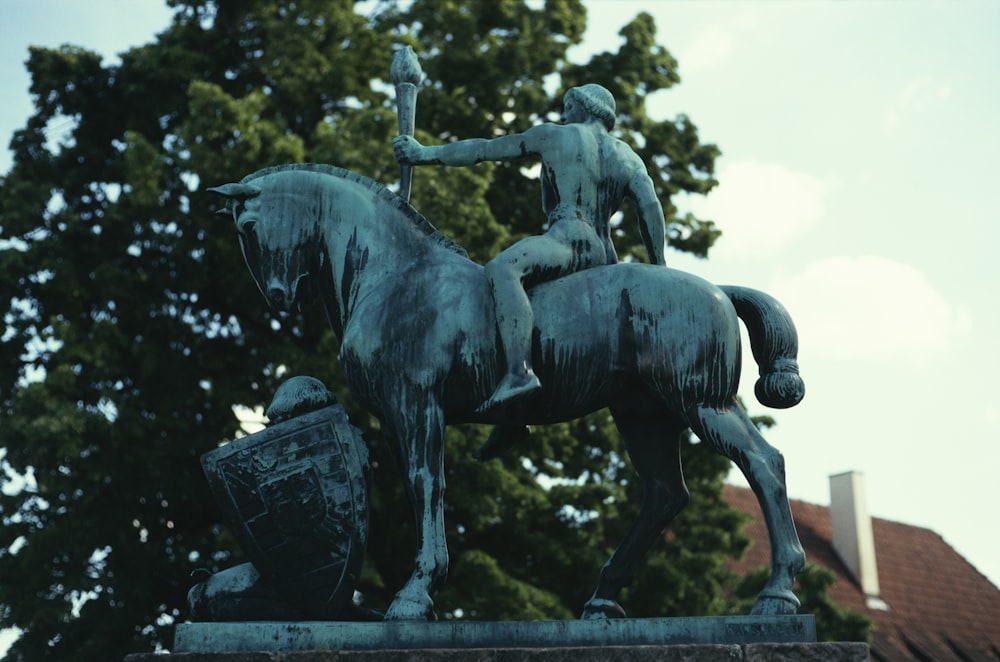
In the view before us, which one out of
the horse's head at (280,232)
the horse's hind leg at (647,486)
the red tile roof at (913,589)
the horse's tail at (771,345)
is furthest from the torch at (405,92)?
the red tile roof at (913,589)

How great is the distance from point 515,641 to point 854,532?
2679cm

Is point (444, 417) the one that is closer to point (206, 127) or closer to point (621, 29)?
point (206, 127)

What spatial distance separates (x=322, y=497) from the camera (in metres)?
5.14

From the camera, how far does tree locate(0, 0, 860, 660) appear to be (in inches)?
511

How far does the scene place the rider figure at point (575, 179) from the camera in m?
5.57

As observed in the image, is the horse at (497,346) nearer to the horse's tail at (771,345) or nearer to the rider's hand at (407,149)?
the horse's tail at (771,345)

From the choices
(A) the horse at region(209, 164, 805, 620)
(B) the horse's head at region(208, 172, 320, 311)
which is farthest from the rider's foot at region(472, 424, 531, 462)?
(B) the horse's head at region(208, 172, 320, 311)

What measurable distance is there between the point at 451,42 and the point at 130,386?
626 cm

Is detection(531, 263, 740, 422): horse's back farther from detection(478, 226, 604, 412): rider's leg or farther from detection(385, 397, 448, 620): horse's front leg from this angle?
detection(385, 397, 448, 620): horse's front leg

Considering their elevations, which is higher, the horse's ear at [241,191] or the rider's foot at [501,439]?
the horse's ear at [241,191]

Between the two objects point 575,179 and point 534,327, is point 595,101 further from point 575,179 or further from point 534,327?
point 534,327

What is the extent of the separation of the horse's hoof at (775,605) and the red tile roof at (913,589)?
785 inches

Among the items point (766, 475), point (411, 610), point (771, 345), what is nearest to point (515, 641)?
point (411, 610)

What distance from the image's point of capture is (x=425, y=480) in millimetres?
5234
